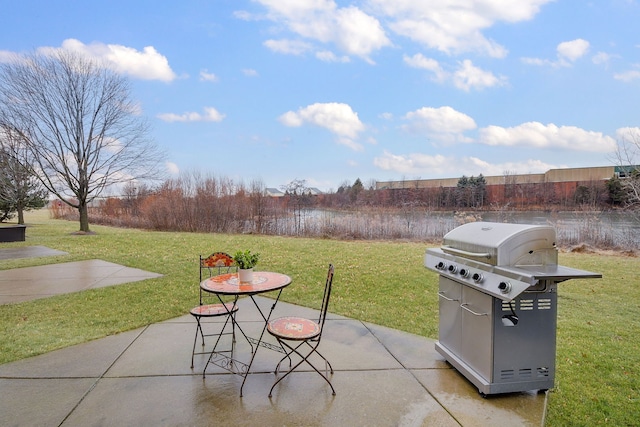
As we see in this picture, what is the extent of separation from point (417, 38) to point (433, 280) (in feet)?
17.4

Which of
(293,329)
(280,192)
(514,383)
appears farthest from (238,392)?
(280,192)

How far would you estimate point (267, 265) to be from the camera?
24.7 feet

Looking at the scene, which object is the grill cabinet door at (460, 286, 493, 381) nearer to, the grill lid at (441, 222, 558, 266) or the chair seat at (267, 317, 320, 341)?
the grill lid at (441, 222, 558, 266)

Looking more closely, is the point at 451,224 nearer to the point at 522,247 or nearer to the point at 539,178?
the point at 539,178

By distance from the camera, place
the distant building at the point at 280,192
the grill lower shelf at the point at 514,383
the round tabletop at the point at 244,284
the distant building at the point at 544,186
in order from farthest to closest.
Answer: the distant building at the point at 280,192, the distant building at the point at 544,186, the round tabletop at the point at 244,284, the grill lower shelf at the point at 514,383

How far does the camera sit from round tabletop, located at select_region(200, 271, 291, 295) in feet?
8.30

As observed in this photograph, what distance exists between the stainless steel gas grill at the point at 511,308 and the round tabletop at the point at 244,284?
4.58 ft

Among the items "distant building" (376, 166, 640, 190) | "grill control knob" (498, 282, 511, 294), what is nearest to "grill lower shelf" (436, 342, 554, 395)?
"grill control knob" (498, 282, 511, 294)

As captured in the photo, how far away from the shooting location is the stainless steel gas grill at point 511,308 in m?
2.18

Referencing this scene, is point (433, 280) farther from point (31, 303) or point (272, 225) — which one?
point (272, 225)

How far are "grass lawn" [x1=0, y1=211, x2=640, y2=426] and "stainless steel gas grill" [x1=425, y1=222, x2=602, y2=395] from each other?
0.35m

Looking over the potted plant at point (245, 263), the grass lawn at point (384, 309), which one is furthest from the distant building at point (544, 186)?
the potted plant at point (245, 263)

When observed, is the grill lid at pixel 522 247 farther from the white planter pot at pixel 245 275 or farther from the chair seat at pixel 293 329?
the white planter pot at pixel 245 275

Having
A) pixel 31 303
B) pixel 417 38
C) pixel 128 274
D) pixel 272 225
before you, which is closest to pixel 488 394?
pixel 31 303
